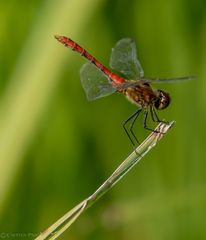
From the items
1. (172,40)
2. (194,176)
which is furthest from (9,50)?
(194,176)

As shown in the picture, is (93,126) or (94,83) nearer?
(94,83)

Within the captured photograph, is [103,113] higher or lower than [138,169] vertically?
higher

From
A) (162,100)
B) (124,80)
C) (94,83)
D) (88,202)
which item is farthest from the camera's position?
(124,80)

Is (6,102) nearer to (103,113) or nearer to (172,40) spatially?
(103,113)

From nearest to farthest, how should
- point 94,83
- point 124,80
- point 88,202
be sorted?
point 88,202 < point 94,83 < point 124,80

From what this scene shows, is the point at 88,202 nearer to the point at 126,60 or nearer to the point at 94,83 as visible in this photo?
the point at 94,83

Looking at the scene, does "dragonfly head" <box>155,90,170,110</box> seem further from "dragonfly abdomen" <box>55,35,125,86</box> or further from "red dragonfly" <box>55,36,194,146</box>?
"dragonfly abdomen" <box>55,35,125,86</box>

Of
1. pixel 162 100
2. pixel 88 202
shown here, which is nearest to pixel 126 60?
pixel 162 100
